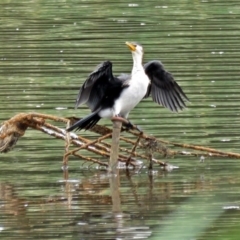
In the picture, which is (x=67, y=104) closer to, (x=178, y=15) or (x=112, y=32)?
(x=112, y=32)

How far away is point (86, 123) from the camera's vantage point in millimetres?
8328

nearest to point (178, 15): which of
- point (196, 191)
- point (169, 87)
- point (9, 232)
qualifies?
point (169, 87)

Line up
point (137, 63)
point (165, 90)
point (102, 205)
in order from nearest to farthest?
point (102, 205), point (137, 63), point (165, 90)

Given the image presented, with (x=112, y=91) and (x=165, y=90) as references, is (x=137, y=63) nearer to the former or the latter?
(x=112, y=91)

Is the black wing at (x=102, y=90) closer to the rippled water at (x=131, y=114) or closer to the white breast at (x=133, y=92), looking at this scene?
the white breast at (x=133, y=92)

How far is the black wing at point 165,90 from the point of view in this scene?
9.06 meters

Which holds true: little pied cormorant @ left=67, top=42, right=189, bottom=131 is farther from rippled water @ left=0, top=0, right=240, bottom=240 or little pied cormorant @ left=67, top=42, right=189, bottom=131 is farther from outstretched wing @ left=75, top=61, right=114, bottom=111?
rippled water @ left=0, top=0, right=240, bottom=240

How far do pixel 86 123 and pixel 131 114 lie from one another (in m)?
2.35

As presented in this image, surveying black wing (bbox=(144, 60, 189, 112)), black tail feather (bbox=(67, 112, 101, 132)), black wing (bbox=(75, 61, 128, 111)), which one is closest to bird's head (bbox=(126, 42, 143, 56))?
black wing (bbox=(75, 61, 128, 111))

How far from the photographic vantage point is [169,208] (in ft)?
22.1

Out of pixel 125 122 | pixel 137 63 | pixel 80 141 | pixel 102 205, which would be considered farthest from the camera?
pixel 137 63

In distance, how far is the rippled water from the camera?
19.6 feet

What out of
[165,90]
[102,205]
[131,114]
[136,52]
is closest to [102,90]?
[136,52]

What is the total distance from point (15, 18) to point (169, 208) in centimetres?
1346
